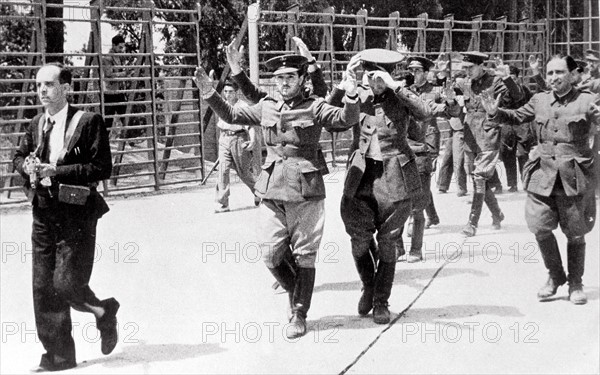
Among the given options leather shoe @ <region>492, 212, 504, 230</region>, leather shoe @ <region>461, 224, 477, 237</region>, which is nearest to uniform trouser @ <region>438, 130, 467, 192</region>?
leather shoe @ <region>492, 212, 504, 230</region>

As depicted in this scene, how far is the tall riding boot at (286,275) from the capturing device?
21.6 feet

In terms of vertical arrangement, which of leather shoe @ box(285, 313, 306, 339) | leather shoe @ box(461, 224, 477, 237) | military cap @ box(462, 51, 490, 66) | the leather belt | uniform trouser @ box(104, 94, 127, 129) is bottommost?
leather shoe @ box(285, 313, 306, 339)

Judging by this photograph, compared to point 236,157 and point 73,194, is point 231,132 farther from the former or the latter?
point 73,194

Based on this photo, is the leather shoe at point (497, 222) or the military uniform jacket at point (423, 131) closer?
the military uniform jacket at point (423, 131)

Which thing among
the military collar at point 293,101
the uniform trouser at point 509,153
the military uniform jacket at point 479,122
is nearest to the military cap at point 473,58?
the military uniform jacket at point 479,122

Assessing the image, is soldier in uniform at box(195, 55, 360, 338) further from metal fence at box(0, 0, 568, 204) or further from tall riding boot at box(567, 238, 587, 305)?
tall riding boot at box(567, 238, 587, 305)

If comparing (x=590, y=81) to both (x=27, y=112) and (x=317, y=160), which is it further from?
(x=27, y=112)

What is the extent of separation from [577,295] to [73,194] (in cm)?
381

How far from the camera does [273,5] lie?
13328 mm

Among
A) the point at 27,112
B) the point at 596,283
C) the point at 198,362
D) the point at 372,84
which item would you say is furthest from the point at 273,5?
the point at 198,362

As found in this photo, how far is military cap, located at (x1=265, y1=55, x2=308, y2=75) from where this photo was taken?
20.5ft

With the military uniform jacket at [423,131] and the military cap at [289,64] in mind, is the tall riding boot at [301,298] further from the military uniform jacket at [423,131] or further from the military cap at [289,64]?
the military uniform jacket at [423,131]

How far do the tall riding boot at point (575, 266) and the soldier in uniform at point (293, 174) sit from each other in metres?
1.99

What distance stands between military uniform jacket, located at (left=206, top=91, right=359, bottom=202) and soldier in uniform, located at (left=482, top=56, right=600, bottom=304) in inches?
54.7
